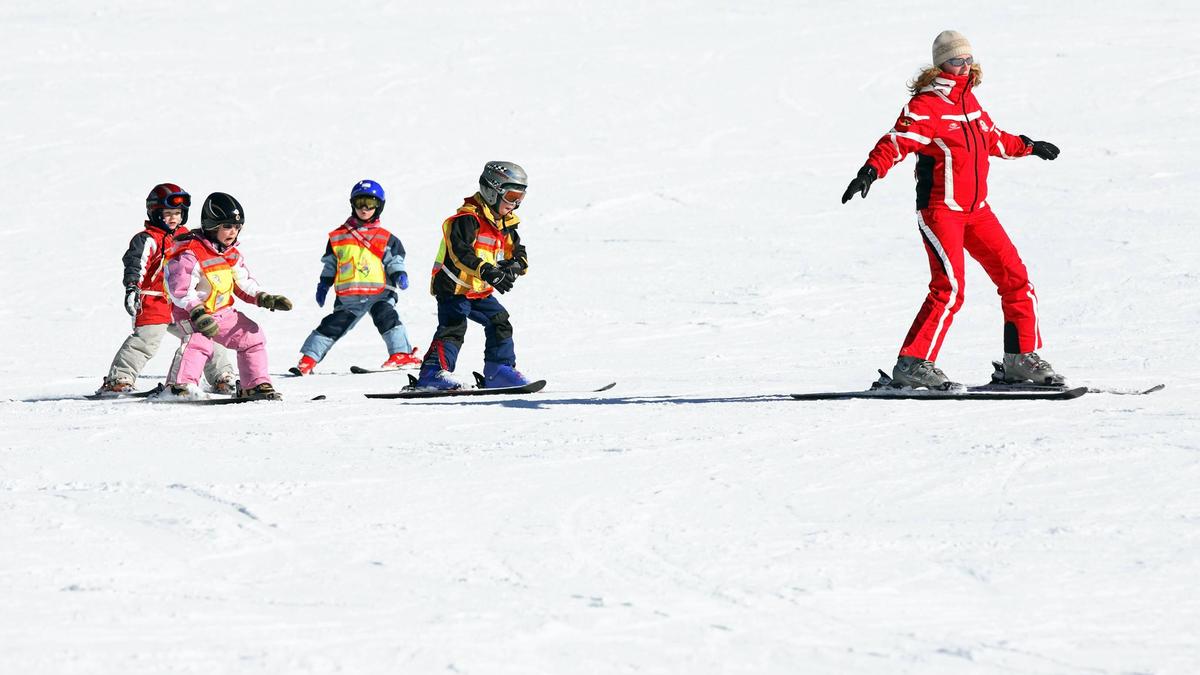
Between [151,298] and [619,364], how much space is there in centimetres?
332

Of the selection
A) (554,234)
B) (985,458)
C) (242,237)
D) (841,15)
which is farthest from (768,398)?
(841,15)

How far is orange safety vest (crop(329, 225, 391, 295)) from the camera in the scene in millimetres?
11383

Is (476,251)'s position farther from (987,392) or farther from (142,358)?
(987,392)

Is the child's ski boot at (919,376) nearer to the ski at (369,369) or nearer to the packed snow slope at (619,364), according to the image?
the packed snow slope at (619,364)

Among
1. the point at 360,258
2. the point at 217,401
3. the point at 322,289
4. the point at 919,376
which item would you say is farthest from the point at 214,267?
the point at 919,376

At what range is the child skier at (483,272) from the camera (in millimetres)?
8891

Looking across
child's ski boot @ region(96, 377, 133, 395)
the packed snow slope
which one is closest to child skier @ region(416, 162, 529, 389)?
the packed snow slope

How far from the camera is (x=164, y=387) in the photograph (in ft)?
29.7

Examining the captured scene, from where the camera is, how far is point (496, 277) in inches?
344

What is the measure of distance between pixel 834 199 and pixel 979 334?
19.2 feet

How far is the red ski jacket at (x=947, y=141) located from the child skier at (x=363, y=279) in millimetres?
4691

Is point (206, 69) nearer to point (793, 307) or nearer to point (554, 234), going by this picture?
point (554, 234)

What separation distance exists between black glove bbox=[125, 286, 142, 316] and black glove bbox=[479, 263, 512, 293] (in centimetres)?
241

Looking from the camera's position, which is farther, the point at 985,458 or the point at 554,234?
the point at 554,234
